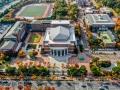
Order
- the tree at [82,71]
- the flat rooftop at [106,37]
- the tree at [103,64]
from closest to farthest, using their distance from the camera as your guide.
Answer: the tree at [82,71] → the tree at [103,64] → the flat rooftop at [106,37]

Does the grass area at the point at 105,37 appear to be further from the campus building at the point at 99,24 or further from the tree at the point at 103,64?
the tree at the point at 103,64

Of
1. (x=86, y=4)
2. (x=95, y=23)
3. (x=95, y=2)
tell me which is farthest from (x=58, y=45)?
(x=95, y=2)

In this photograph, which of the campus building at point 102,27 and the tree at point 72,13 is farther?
the tree at point 72,13

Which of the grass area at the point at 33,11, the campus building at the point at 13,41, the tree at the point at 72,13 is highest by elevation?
the campus building at the point at 13,41

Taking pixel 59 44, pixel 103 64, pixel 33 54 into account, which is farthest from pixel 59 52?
pixel 103 64

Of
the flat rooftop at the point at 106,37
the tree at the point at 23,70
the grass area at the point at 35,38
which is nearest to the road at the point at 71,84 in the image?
the tree at the point at 23,70

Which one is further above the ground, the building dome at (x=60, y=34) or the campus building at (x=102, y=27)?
the building dome at (x=60, y=34)

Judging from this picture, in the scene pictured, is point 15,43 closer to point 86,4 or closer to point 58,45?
point 58,45

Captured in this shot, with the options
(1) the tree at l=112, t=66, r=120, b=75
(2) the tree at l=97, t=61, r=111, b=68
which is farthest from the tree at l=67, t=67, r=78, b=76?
(1) the tree at l=112, t=66, r=120, b=75

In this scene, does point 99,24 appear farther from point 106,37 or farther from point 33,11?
point 33,11
